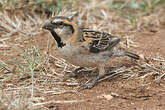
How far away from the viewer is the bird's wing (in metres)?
6.37

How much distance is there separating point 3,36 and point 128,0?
4395mm

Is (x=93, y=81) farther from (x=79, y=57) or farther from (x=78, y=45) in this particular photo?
(x=78, y=45)

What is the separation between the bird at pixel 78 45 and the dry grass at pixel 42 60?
46 centimetres

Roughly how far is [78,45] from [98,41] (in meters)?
0.64

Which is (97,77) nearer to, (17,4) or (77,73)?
(77,73)

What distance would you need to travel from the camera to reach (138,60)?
24.0 ft

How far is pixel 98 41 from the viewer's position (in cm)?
660

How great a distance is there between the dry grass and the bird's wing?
0.57 metres

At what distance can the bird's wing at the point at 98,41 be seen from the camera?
20.9ft

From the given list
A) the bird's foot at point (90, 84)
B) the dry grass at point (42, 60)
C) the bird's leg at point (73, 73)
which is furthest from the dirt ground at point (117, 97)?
the bird's leg at point (73, 73)

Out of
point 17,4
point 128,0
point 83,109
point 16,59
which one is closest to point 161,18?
point 128,0

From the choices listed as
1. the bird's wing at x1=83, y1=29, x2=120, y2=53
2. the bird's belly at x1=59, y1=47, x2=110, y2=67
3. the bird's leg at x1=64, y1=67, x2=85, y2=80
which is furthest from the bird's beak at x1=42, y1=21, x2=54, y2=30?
the bird's leg at x1=64, y1=67, x2=85, y2=80

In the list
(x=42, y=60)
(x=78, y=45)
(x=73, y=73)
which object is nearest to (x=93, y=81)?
(x=73, y=73)

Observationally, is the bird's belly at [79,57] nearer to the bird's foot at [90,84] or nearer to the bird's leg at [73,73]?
the bird's foot at [90,84]
